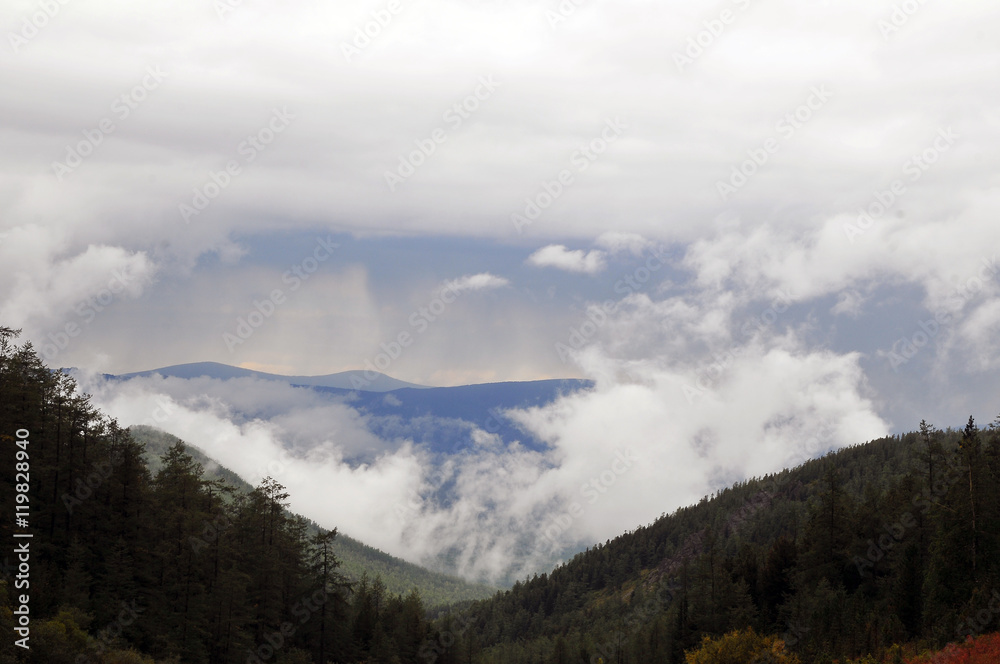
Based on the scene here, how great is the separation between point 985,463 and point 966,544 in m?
6.98

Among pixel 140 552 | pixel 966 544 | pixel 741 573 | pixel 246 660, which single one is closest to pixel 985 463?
pixel 966 544

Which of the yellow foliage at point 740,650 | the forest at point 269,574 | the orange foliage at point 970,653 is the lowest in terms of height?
the yellow foliage at point 740,650

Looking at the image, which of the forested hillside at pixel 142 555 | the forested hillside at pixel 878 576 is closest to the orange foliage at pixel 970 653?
the forested hillside at pixel 878 576

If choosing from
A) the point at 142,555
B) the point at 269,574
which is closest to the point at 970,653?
the point at 269,574

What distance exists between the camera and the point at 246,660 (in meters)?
65.6

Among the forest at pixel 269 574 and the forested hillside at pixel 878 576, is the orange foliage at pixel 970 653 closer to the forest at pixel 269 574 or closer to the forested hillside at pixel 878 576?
the forest at pixel 269 574

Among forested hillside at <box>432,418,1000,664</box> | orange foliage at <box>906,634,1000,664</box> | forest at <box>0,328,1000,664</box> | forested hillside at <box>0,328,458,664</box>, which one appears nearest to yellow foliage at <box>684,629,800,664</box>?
forest at <box>0,328,1000,664</box>

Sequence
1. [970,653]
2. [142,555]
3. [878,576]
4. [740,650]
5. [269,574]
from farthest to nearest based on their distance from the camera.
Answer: [878,576]
[269,574]
[740,650]
[142,555]
[970,653]

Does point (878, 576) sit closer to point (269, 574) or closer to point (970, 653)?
point (970, 653)

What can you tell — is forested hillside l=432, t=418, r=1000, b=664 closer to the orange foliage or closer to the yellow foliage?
the yellow foliage

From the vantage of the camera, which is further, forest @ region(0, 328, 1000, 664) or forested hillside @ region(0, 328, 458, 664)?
forested hillside @ region(0, 328, 458, 664)

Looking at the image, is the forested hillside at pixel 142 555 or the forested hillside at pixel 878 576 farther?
the forested hillside at pixel 878 576

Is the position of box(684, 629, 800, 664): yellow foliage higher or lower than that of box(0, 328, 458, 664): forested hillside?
lower

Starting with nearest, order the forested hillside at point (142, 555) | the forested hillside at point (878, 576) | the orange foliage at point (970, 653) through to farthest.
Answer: the orange foliage at point (970, 653), the forested hillside at point (142, 555), the forested hillside at point (878, 576)
